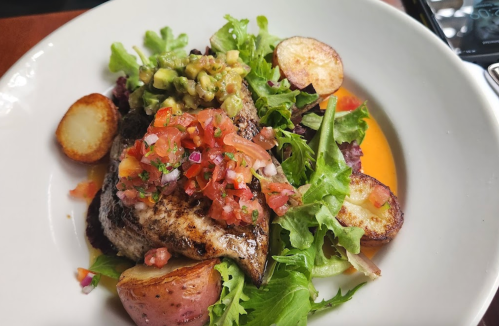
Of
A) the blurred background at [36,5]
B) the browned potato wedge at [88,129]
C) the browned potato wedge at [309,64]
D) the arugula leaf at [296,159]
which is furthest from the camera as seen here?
the blurred background at [36,5]

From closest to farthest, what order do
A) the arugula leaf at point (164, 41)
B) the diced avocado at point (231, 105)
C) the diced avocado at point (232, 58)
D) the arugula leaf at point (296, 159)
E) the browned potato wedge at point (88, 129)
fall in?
the diced avocado at point (231, 105) < the arugula leaf at point (296, 159) < the diced avocado at point (232, 58) < the browned potato wedge at point (88, 129) < the arugula leaf at point (164, 41)

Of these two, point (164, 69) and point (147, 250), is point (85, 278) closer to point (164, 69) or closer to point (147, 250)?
point (147, 250)

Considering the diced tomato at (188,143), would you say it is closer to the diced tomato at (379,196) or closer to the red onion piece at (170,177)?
the red onion piece at (170,177)

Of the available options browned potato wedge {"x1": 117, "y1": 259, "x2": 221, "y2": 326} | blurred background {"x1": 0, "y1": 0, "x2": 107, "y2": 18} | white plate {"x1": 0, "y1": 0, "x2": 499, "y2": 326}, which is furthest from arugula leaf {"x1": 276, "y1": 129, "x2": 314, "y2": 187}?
blurred background {"x1": 0, "y1": 0, "x2": 107, "y2": 18}

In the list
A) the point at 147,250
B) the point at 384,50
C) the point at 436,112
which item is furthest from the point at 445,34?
the point at 147,250

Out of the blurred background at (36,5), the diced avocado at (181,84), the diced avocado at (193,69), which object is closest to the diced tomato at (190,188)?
the diced avocado at (181,84)

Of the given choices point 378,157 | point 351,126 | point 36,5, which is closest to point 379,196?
point 378,157
